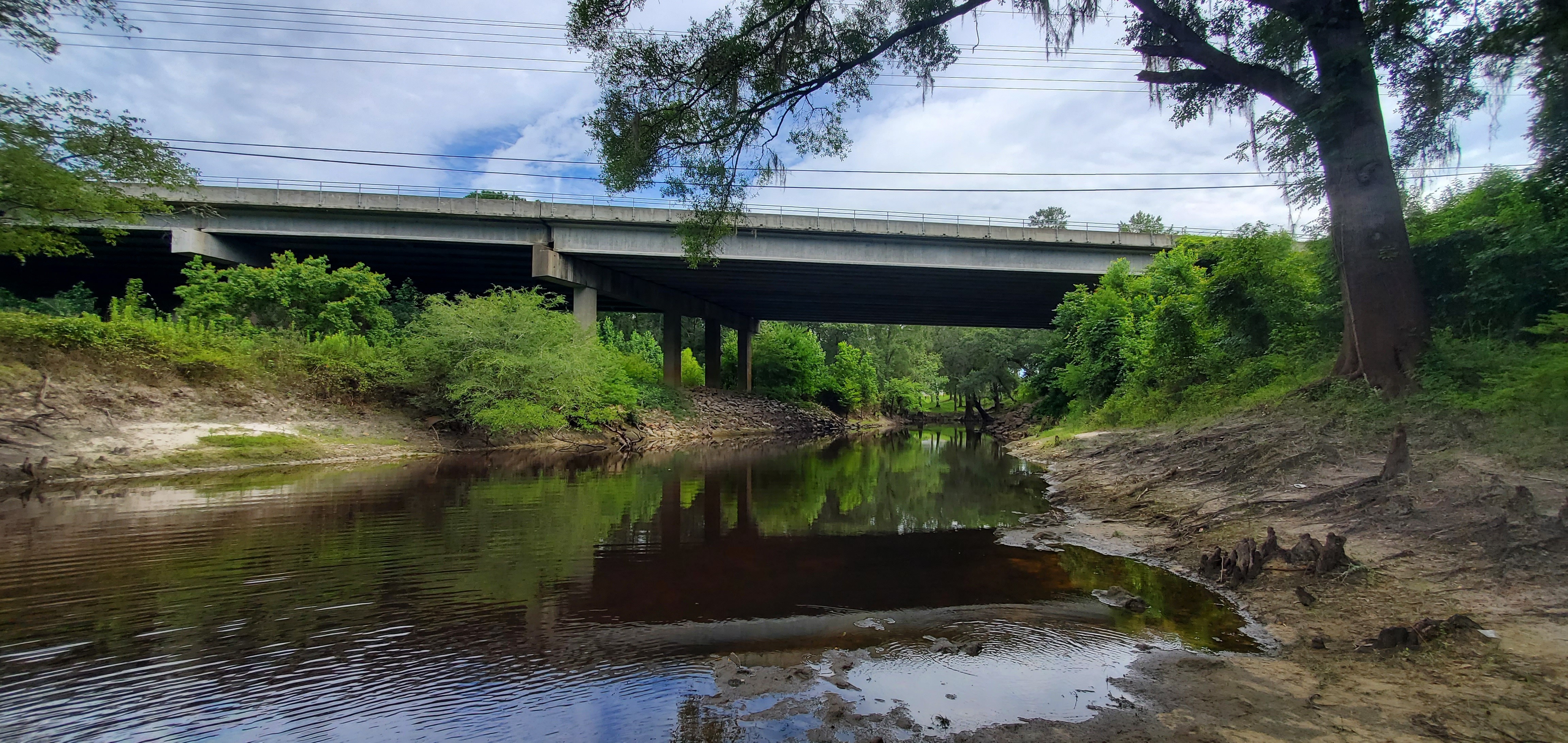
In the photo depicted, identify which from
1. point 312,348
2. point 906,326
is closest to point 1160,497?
point 312,348

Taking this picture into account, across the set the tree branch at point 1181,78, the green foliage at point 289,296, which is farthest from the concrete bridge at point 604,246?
the tree branch at point 1181,78

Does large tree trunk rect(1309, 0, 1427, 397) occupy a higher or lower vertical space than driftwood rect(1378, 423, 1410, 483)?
higher

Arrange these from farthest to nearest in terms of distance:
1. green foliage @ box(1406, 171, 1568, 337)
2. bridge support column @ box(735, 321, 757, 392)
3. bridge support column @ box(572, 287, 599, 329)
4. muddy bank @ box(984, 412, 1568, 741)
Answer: bridge support column @ box(735, 321, 757, 392) < bridge support column @ box(572, 287, 599, 329) < green foliage @ box(1406, 171, 1568, 337) < muddy bank @ box(984, 412, 1568, 741)

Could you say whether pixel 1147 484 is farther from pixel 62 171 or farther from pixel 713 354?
pixel 713 354

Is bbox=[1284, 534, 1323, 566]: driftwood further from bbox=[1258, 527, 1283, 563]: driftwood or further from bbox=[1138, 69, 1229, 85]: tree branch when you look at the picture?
bbox=[1138, 69, 1229, 85]: tree branch

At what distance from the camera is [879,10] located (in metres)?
11.3

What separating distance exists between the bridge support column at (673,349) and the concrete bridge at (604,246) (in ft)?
15.1

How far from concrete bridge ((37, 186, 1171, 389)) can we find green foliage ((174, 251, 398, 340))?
2151 mm

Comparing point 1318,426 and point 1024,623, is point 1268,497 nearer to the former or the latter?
point 1318,426

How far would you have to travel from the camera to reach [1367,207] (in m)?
10.9

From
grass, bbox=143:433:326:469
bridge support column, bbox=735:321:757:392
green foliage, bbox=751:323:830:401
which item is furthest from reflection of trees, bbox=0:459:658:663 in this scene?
green foliage, bbox=751:323:830:401

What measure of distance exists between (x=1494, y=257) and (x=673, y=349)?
37.4m

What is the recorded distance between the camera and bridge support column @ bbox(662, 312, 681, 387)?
4325 cm

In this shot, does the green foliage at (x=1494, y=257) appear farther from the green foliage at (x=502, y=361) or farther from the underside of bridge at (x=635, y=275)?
the green foliage at (x=502, y=361)
